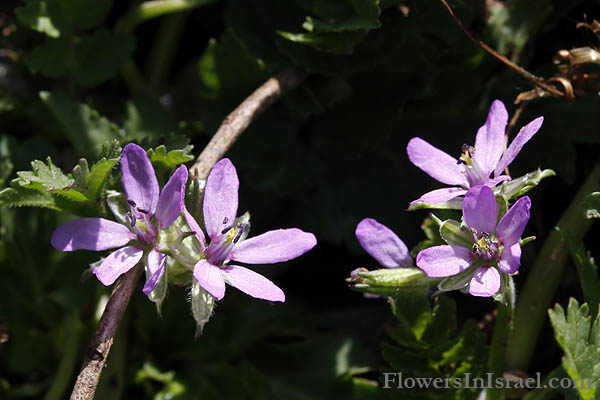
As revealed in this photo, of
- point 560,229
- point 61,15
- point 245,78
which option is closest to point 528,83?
point 560,229

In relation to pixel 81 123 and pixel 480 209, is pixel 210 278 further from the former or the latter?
pixel 81 123

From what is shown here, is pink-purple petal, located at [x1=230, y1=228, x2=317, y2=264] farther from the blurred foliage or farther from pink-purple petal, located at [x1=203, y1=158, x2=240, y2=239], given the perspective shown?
the blurred foliage

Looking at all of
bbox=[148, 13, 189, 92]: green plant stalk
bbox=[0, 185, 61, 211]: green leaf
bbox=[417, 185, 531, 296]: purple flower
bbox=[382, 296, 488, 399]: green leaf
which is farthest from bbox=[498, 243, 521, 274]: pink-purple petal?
bbox=[148, 13, 189, 92]: green plant stalk

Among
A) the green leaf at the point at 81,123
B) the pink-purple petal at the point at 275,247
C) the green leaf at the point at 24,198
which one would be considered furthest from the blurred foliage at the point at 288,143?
the pink-purple petal at the point at 275,247

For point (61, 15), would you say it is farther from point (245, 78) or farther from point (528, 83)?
point (528, 83)

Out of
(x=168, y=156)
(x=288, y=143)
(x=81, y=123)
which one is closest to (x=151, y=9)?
(x=81, y=123)

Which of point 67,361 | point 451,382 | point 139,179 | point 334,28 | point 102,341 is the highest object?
point 334,28
